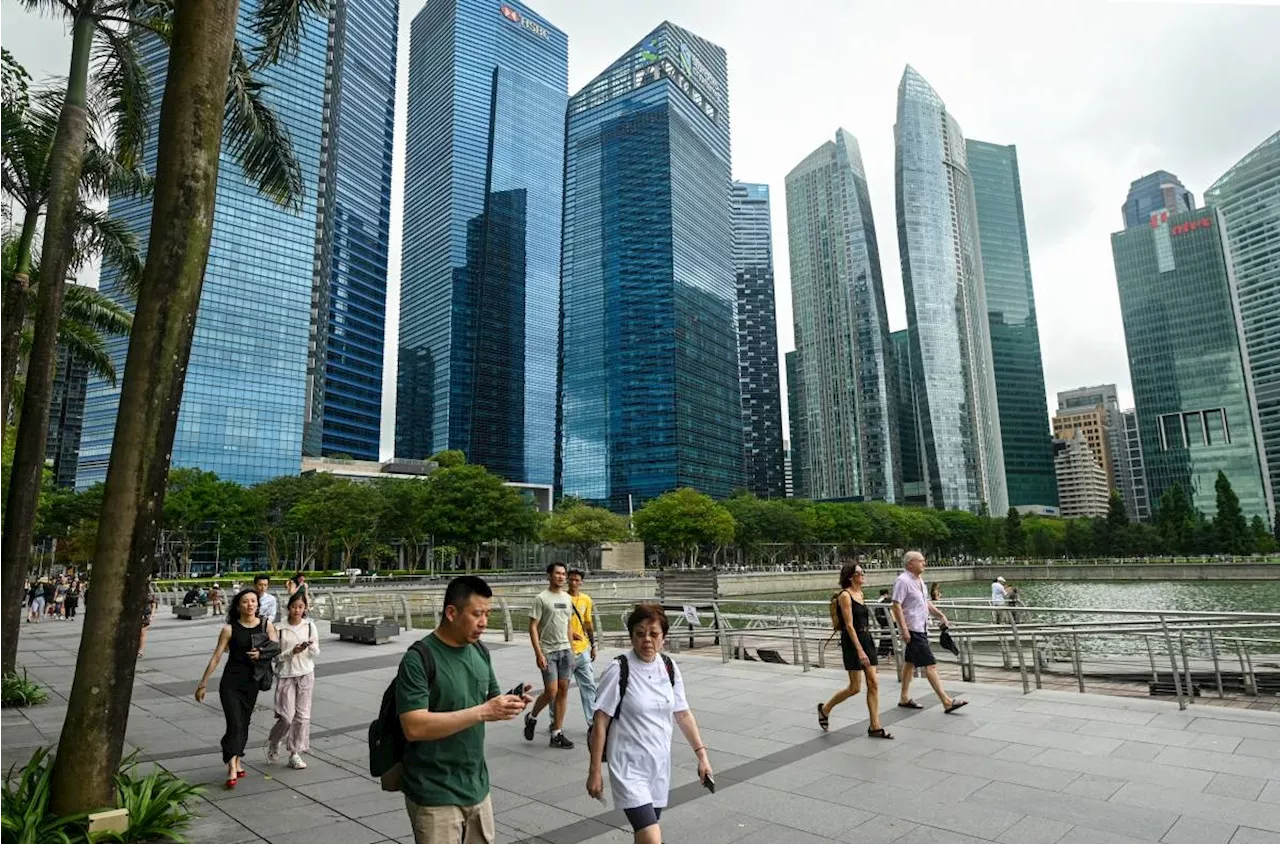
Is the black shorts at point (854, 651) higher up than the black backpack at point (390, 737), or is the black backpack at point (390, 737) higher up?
the black backpack at point (390, 737)

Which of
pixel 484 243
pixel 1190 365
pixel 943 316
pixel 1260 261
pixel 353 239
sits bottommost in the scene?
pixel 1190 365

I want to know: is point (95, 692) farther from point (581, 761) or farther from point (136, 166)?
point (136, 166)

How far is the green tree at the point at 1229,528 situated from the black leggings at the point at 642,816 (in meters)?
111

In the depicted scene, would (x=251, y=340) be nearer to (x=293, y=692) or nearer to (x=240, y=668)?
(x=293, y=692)

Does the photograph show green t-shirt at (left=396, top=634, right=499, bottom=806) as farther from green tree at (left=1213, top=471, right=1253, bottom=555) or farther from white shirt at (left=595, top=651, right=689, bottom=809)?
green tree at (left=1213, top=471, right=1253, bottom=555)

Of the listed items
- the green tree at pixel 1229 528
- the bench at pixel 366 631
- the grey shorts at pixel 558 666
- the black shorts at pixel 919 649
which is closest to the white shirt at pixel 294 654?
the grey shorts at pixel 558 666

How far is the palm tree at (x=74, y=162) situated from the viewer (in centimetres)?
857

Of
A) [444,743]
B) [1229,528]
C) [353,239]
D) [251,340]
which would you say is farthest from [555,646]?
[353,239]

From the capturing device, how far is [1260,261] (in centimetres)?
14438

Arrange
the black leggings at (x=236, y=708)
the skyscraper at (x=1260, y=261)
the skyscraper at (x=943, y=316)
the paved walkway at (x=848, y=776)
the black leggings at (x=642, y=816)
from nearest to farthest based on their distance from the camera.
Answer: the black leggings at (x=642, y=816) < the paved walkway at (x=848, y=776) < the black leggings at (x=236, y=708) < the skyscraper at (x=1260, y=261) < the skyscraper at (x=943, y=316)

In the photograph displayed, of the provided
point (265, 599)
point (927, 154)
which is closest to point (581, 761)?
point (265, 599)

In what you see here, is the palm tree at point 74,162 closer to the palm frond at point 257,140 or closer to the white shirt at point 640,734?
the palm frond at point 257,140

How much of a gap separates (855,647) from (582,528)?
2756 inches

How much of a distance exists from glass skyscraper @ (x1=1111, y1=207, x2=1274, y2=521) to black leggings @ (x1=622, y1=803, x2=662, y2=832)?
16689 centimetres
